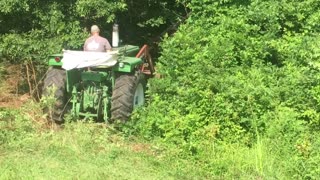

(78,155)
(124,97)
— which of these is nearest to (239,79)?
(124,97)

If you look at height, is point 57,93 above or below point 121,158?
above

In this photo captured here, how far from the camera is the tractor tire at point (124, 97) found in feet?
29.6

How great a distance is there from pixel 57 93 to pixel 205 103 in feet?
8.11

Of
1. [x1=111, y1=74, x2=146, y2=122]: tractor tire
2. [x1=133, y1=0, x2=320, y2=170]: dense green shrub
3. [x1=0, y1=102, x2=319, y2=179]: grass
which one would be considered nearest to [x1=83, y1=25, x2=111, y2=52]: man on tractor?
[x1=111, y1=74, x2=146, y2=122]: tractor tire

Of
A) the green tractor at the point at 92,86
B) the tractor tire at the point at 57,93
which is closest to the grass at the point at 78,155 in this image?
the tractor tire at the point at 57,93

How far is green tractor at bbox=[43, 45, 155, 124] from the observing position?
29.6 ft

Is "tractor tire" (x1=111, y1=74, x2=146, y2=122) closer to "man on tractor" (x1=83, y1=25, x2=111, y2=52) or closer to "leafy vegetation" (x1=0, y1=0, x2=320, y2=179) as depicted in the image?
"leafy vegetation" (x1=0, y1=0, x2=320, y2=179)

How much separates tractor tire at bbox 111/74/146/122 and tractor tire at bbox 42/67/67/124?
32.9 inches

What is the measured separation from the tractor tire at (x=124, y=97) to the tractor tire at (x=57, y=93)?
84 centimetres

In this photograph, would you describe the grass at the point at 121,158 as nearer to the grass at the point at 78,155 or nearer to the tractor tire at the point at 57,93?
the grass at the point at 78,155

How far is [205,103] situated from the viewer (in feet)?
27.2

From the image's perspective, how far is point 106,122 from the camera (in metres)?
9.15

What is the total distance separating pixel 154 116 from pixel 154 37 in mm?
5266

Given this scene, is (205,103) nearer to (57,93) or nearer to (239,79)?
(239,79)
